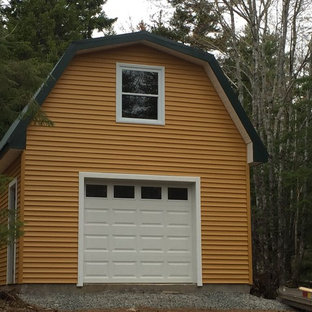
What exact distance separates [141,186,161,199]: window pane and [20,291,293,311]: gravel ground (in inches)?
85.4

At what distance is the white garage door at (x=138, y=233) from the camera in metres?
14.6

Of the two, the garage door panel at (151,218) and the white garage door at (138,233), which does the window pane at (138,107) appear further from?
the garage door panel at (151,218)

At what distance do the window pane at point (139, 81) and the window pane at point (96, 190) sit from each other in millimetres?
2262

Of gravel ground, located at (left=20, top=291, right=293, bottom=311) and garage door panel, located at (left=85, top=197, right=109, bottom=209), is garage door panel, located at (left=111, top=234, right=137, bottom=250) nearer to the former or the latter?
garage door panel, located at (left=85, top=197, right=109, bottom=209)

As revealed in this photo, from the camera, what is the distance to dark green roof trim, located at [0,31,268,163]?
14.0 m

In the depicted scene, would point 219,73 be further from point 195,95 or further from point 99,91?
point 99,91

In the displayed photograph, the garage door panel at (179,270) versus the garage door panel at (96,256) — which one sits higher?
the garage door panel at (96,256)

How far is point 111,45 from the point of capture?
14961 mm

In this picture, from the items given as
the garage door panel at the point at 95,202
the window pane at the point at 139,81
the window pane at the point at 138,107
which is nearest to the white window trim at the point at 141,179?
the garage door panel at the point at 95,202

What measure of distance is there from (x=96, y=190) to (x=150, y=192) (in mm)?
1221

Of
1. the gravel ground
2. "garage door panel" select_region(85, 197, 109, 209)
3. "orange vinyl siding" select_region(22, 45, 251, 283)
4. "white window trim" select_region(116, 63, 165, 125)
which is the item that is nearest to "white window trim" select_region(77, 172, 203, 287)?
"orange vinyl siding" select_region(22, 45, 251, 283)

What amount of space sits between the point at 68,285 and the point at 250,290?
14.2ft

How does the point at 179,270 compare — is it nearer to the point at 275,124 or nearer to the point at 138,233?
the point at 138,233


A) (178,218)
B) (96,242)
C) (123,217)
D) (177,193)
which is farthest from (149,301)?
(177,193)
